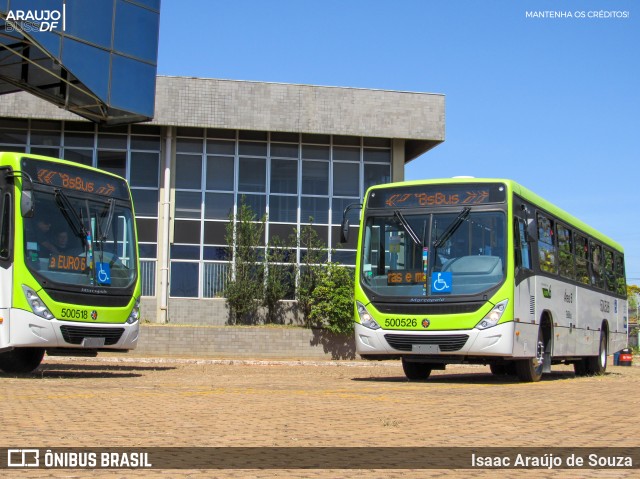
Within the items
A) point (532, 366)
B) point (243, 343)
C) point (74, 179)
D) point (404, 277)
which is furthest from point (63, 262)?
point (243, 343)

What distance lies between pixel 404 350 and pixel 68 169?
659 cm

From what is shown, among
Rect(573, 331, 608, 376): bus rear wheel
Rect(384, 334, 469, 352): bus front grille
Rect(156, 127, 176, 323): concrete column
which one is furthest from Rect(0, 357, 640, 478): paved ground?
Rect(156, 127, 176, 323): concrete column

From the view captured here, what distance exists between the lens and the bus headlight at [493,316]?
1523cm

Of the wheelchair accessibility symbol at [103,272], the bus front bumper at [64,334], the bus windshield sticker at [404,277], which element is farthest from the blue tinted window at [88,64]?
the bus windshield sticker at [404,277]

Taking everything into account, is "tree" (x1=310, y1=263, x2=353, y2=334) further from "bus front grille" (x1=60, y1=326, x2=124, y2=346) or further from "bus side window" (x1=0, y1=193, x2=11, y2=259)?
"bus side window" (x1=0, y1=193, x2=11, y2=259)

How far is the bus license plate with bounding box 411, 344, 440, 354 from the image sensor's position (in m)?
15.4

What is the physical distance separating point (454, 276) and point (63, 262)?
21.4ft

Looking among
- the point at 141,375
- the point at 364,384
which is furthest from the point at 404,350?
the point at 141,375

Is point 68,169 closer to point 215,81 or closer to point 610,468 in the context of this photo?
point 610,468

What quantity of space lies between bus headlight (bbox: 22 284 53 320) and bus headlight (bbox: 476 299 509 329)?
6992 millimetres

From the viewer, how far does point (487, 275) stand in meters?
15.5

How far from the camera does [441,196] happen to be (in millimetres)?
16156

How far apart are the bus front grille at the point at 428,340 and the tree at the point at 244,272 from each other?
16.7m

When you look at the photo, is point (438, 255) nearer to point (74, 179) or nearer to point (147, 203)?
point (74, 179)
